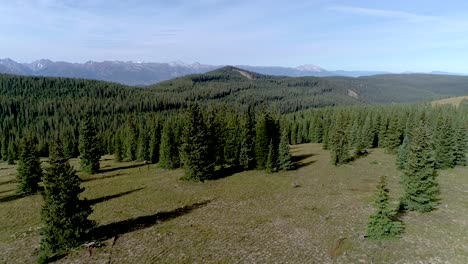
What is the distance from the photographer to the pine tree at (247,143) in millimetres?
64062

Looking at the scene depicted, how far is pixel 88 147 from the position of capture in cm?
6575

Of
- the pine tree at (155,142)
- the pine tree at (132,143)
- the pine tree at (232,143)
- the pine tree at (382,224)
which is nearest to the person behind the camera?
the pine tree at (382,224)

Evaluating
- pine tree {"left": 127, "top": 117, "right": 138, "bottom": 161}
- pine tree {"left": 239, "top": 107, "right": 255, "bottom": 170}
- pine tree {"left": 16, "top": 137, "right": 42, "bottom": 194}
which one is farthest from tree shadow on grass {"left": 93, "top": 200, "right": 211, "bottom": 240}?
pine tree {"left": 127, "top": 117, "right": 138, "bottom": 161}

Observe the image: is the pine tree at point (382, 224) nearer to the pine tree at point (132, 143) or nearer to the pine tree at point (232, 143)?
the pine tree at point (232, 143)

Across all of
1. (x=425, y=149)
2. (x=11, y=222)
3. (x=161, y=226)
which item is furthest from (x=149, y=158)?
(x=425, y=149)

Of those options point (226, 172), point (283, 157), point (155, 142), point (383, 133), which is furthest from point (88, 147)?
point (383, 133)

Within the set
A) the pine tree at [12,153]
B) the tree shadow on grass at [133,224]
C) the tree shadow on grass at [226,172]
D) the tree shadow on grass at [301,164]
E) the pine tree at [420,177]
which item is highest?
the pine tree at [420,177]

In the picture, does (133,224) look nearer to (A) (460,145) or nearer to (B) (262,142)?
(B) (262,142)

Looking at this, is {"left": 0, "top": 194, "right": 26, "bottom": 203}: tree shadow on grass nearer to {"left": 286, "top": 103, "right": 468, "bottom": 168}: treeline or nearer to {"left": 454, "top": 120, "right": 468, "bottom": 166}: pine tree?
{"left": 286, "top": 103, "right": 468, "bottom": 168}: treeline

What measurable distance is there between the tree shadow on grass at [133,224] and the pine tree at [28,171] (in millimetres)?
24851

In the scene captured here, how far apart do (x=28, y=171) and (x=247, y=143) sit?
1552 inches

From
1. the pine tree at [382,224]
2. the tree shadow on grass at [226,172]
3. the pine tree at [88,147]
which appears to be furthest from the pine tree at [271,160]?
the pine tree at [88,147]

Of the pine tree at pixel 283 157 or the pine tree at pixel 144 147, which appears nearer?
the pine tree at pixel 283 157

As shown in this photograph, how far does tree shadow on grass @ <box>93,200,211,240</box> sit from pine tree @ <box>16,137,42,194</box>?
24851 mm
